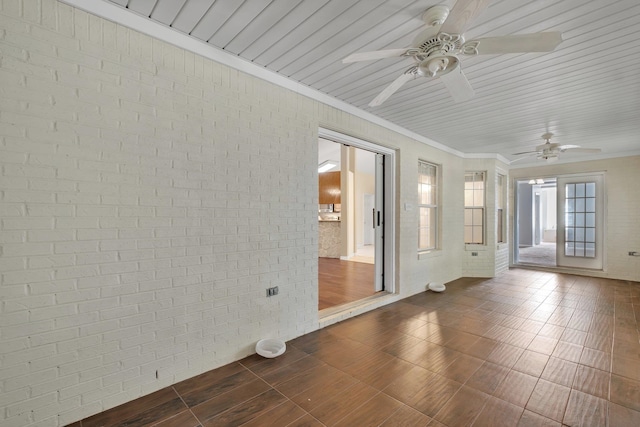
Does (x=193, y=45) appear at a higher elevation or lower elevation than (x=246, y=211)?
higher

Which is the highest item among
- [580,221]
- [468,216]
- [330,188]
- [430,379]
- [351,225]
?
[330,188]

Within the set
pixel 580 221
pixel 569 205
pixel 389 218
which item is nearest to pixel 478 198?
pixel 569 205

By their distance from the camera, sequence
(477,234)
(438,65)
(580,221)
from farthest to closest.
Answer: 1. (580,221)
2. (477,234)
3. (438,65)

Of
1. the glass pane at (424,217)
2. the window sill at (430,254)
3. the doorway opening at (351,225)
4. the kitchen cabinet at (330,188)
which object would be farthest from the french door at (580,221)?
the kitchen cabinet at (330,188)

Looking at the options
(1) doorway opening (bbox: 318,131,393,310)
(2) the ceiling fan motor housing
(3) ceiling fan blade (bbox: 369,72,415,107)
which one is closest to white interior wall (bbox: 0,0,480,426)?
(3) ceiling fan blade (bbox: 369,72,415,107)

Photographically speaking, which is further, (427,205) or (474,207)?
(474,207)

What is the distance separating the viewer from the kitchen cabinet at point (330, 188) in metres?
9.16

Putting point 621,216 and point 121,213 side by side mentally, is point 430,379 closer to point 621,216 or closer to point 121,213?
point 121,213

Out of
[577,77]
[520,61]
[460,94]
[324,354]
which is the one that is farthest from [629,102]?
[324,354]

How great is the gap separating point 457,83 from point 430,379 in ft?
7.67

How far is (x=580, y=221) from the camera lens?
6.47 metres

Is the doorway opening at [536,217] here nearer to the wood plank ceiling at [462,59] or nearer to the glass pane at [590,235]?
the glass pane at [590,235]

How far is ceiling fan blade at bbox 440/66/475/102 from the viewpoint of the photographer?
6.55 feet

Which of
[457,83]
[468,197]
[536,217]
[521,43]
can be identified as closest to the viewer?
[521,43]
